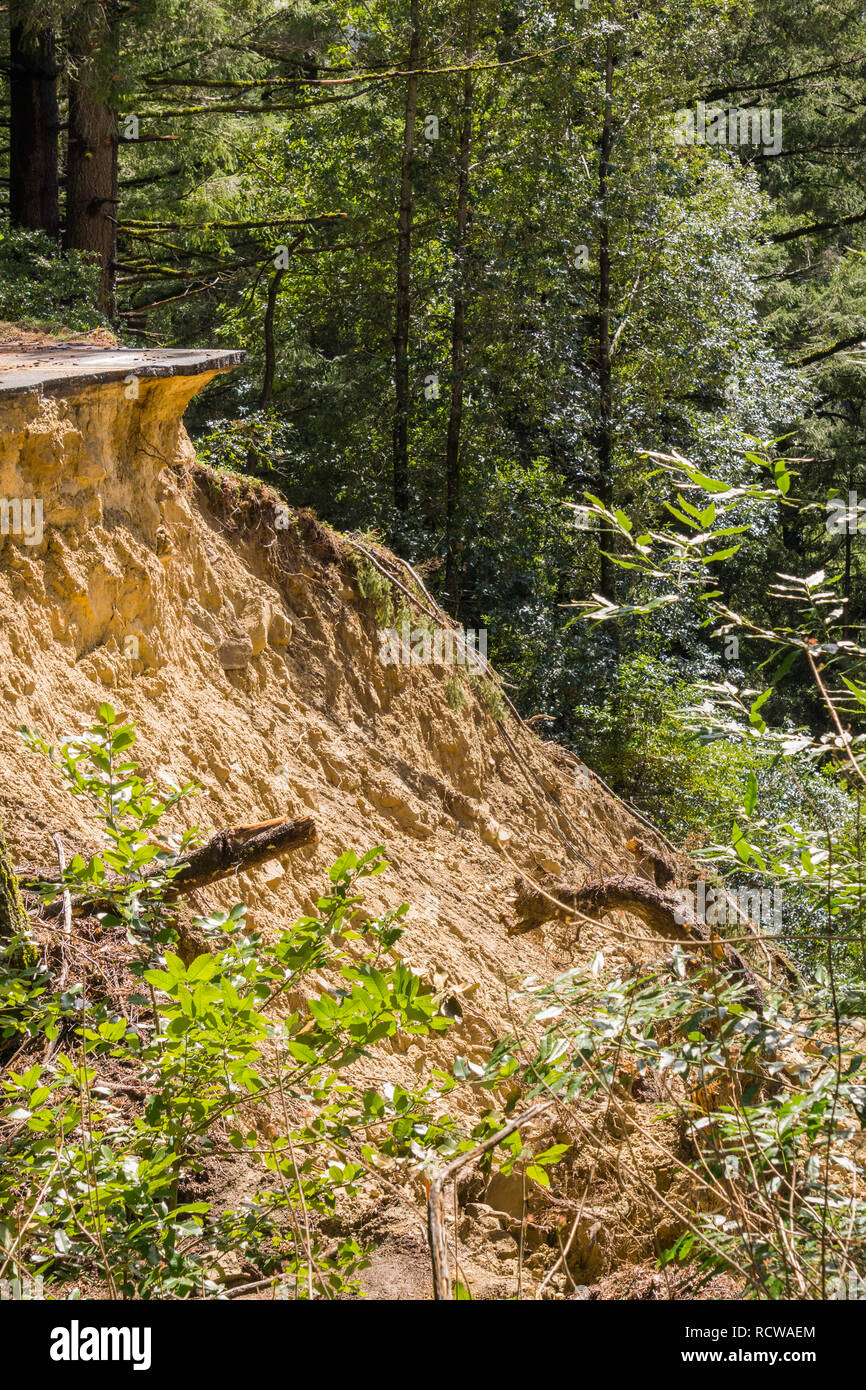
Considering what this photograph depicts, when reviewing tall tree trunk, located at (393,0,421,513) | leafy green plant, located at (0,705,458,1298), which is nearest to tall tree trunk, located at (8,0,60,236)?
tall tree trunk, located at (393,0,421,513)

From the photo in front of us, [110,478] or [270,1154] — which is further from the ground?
[110,478]

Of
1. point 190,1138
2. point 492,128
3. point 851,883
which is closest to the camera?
point 851,883

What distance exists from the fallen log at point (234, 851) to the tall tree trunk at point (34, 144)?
403 inches

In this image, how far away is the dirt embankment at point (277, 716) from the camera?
5266mm

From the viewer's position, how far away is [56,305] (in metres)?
10.7

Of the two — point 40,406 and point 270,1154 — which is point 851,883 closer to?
point 270,1154

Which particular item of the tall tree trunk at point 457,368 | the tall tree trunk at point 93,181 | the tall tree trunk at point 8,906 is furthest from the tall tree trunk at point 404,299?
the tall tree trunk at point 8,906

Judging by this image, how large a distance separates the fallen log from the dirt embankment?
0.66m

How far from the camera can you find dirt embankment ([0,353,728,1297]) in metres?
5.27

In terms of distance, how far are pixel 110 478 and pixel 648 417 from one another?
37.9ft

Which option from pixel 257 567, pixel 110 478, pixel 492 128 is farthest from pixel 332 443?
pixel 110 478

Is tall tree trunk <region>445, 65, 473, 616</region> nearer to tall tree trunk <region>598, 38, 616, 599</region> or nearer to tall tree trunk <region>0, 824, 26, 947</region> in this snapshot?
tall tree trunk <region>598, 38, 616, 599</region>

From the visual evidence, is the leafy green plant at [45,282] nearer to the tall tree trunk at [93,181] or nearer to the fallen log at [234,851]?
the tall tree trunk at [93,181]

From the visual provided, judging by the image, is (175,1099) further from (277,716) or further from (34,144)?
(34,144)
